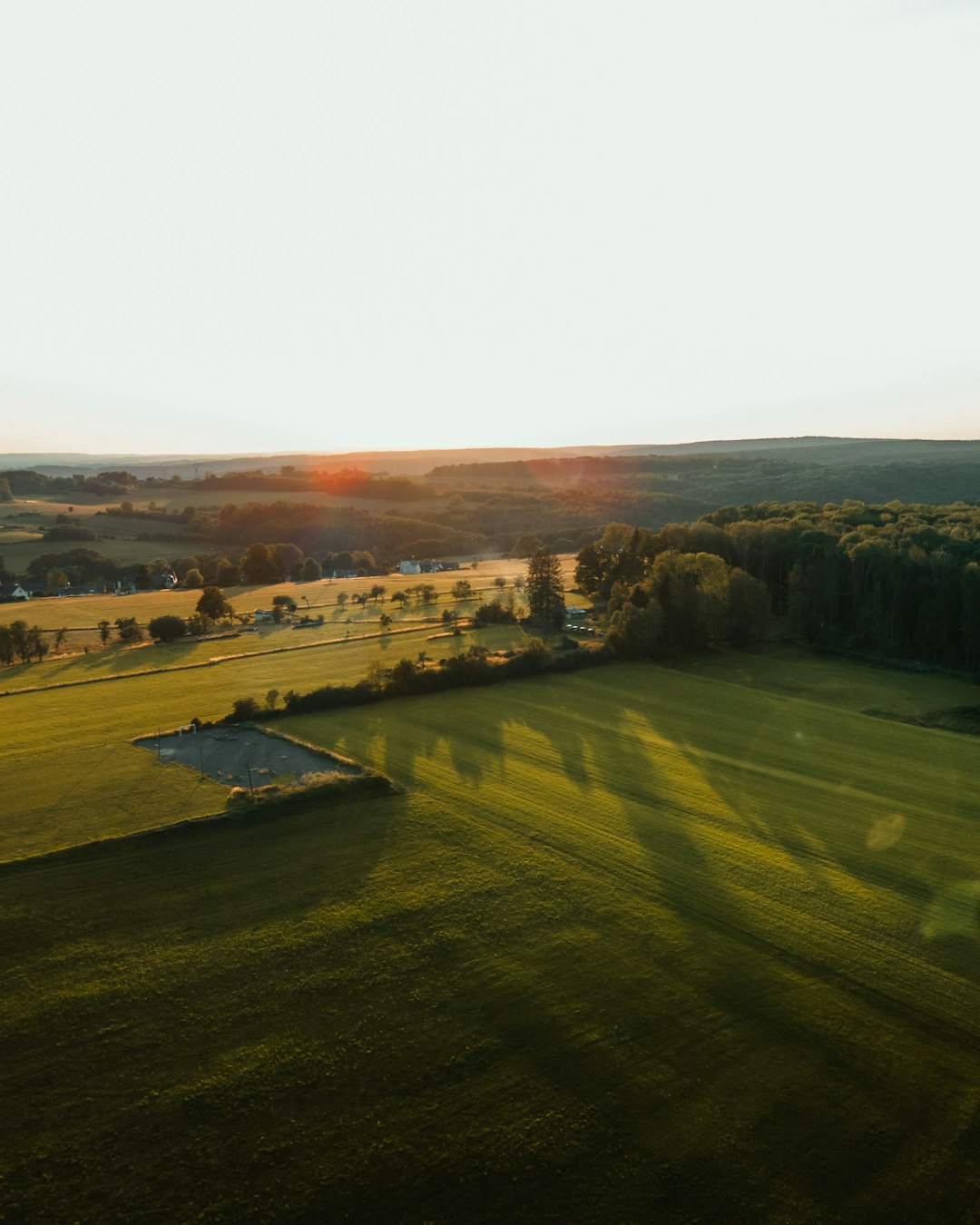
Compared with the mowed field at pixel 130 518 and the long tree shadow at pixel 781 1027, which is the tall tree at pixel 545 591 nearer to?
the long tree shadow at pixel 781 1027

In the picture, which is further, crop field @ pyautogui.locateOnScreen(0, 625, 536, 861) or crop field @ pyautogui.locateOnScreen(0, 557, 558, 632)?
crop field @ pyautogui.locateOnScreen(0, 557, 558, 632)

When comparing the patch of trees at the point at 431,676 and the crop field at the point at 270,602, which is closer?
the patch of trees at the point at 431,676

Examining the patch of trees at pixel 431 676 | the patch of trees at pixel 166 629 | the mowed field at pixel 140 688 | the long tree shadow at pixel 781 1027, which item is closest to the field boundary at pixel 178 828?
the mowed field at pixel 140 688

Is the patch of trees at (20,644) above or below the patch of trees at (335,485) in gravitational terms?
below

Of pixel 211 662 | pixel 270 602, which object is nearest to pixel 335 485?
pixel 270 602

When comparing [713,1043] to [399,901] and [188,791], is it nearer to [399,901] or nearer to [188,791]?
[399,901]

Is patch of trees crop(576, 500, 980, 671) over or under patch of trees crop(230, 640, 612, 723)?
over

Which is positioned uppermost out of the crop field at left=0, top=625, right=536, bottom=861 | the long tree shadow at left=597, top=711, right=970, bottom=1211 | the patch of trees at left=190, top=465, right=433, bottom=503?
the patch of trees at left=190, top=465, right=433, bottom=503

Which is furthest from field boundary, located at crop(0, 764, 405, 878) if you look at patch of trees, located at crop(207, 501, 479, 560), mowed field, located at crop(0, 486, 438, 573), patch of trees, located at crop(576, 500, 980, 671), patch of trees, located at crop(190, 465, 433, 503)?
patch of trees, located at crop(190, 465, 433, 503)

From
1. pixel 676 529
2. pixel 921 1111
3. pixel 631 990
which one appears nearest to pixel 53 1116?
pixel 631 990

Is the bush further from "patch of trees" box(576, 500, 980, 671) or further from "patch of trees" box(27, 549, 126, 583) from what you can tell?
"patch of trees" box(27, 549, 126, 583)
